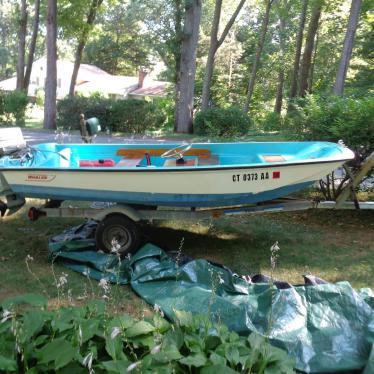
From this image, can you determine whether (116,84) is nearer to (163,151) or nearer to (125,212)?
(163,151)

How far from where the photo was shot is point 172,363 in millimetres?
2275

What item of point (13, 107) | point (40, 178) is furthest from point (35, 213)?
point (13, 107)

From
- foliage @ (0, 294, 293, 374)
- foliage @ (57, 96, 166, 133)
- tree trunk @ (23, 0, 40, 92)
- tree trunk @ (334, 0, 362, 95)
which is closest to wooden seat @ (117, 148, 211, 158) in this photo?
foliage @ (0, 294, 293, 374)

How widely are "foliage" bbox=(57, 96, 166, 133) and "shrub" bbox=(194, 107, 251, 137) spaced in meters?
3.08

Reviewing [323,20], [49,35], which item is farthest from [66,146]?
[323,20]

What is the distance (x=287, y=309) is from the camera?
3.24 m

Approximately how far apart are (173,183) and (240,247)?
138 centimetres

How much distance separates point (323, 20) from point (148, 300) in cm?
2953

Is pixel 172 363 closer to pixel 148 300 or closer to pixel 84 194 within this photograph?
pixel 148 300

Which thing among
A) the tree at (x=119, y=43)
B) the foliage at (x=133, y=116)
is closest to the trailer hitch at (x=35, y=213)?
the foliage at (x=133, y=116)

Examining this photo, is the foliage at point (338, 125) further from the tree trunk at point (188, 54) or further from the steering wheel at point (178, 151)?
the tree trunk at point (188, 54)

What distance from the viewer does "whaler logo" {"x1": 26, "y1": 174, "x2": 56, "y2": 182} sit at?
4773 mm

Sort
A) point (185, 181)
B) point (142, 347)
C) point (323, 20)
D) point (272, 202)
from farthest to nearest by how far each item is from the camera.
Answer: point (323, 20) < point (272, 202) < point (185, 181) < point (142, 347)

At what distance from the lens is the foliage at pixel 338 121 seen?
6.02 meters
